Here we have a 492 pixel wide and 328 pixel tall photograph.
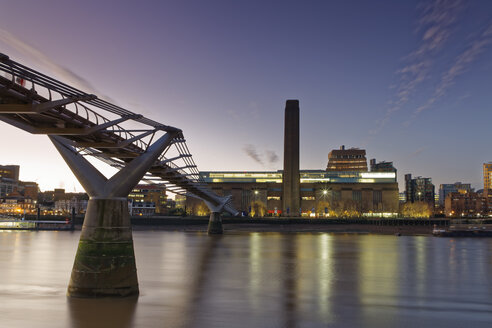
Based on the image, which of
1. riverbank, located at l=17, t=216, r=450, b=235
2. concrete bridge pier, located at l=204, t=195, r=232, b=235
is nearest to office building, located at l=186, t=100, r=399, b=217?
riverbank, located at l=17, t=216, r=450, b=235

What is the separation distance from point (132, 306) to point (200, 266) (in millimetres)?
21871

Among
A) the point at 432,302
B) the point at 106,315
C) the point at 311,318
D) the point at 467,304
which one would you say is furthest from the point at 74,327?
the point at 467,304

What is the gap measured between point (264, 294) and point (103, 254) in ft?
37.0

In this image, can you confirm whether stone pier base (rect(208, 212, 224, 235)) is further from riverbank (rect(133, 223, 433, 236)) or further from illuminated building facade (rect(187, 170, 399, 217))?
illuminated building facade (rect(187, 170, 399, 217))

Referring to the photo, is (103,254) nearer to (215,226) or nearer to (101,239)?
(101,239)

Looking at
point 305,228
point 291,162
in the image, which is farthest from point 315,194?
point 305,228

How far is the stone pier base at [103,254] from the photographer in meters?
22.7

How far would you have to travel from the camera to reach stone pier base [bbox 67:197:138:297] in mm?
22656

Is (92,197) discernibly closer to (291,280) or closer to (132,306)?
(132,306)

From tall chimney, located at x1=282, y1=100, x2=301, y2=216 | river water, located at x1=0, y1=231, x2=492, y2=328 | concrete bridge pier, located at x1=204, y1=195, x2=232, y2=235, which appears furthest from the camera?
tall chimney, located at x1=282, y1=100, x2=301, y2=216

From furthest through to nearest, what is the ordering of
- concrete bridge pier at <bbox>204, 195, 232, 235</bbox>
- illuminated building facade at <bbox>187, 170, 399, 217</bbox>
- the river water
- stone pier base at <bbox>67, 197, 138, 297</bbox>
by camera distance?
illuminated building facade at <bbox>187, 170, 399, 217</bbox>, concrete bridge pier at <bbox>204, 195, 232, 235</bbox>, stone pier base at <bbox>67, 197, 138, 297</bbox>, the river water

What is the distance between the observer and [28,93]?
17125 millimetres

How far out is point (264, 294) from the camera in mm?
28828

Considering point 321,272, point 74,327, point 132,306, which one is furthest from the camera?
point 321,272
